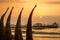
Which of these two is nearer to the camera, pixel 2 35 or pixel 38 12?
pixel 2 35

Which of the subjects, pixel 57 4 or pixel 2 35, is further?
pixel 57 4

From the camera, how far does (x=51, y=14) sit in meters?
1.03

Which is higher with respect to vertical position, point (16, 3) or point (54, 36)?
point (16, 3)

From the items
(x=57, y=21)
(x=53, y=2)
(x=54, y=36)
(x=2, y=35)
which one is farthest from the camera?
(x=53, y=2)

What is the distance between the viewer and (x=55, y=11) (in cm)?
103

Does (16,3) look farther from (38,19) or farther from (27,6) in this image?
(38,19)

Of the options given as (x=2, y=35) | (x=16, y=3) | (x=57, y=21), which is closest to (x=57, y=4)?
(x=57, y=21)

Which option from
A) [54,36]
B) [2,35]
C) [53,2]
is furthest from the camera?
[53,2]

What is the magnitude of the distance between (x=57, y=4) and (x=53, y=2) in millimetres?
30

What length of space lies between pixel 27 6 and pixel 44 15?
0.13 meters

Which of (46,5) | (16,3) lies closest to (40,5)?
(46,5)

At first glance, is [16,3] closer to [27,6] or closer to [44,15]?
[27,6]

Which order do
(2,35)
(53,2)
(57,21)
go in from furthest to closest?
(53,2) < (57,21) < (2,35)

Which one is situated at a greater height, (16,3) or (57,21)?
(16,3)
